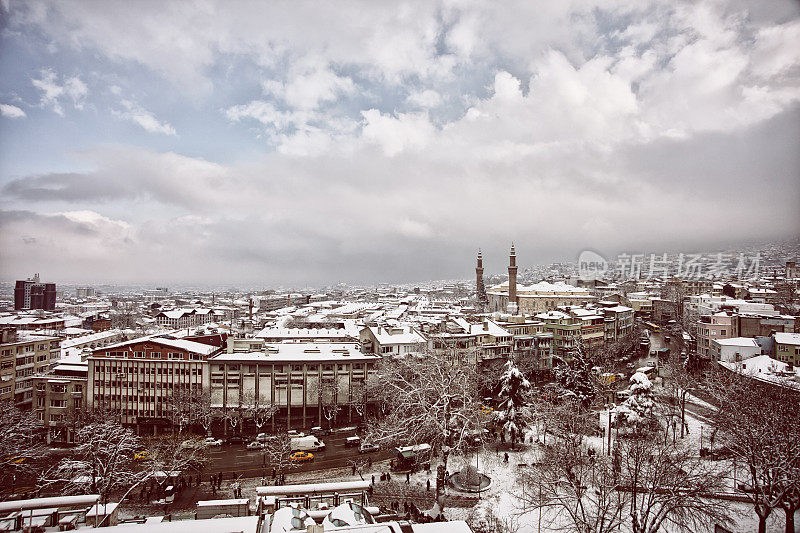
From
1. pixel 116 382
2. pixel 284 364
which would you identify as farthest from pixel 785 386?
pixel 116 382

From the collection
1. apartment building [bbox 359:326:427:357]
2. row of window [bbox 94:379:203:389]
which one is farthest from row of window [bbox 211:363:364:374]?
apartment building [bbox 359:326:427:357]

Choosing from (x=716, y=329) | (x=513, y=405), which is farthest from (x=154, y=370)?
(x=716, y=329)

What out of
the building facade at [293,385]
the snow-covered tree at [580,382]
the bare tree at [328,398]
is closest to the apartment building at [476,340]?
the building facade at [293,385]

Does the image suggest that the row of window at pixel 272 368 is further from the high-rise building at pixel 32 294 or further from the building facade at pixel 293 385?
the high-rise building at pixel 32 294

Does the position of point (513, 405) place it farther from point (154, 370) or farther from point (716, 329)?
point (716, 329)

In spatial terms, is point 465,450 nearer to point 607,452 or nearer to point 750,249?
point 607,452
